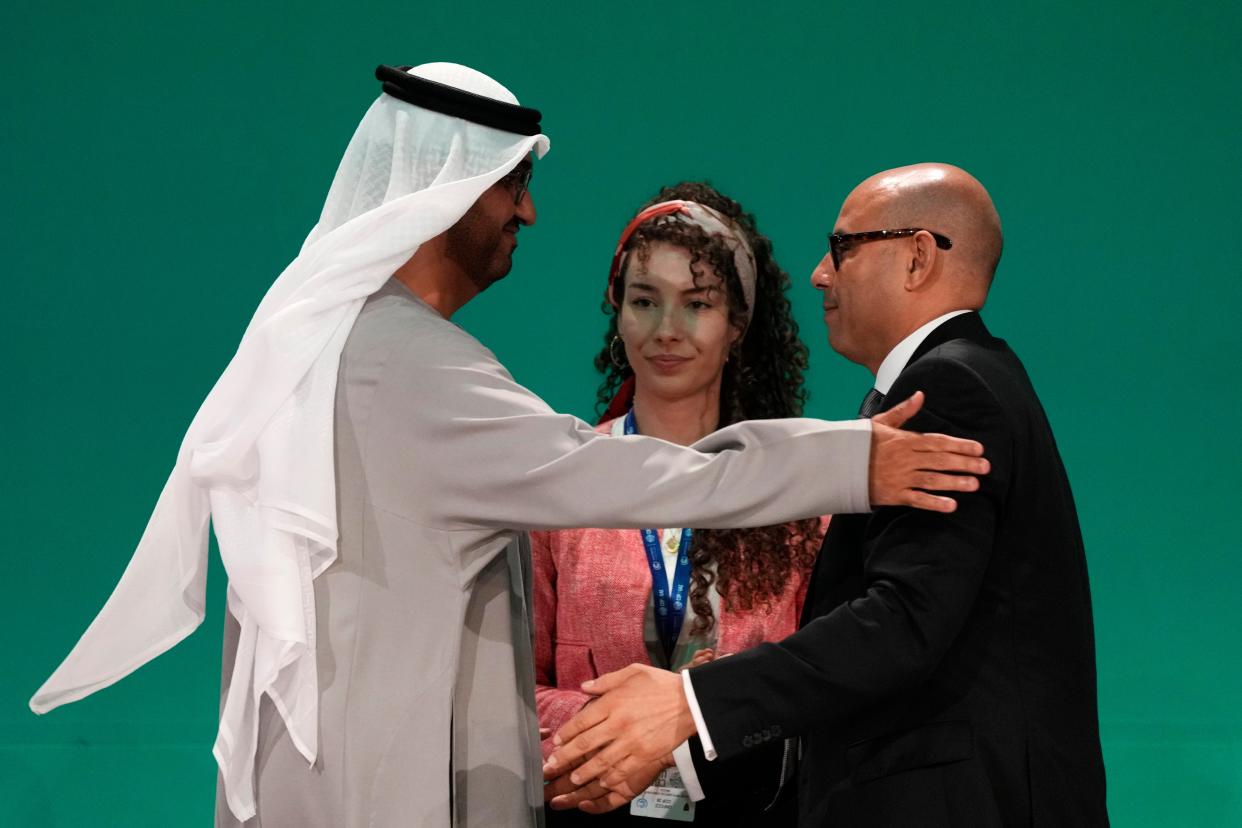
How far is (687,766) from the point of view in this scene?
80.6 inches

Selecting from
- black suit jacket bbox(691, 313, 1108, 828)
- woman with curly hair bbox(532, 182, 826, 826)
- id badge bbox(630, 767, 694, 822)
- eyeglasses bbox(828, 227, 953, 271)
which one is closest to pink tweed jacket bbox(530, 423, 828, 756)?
woman with curly hair bbox(532, 182, 826, 826)

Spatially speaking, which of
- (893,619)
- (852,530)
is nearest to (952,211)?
(852,530)

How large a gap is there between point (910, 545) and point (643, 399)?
991 mm

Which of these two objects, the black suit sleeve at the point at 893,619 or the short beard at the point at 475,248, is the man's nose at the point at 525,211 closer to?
the short beard at the point at 475,248

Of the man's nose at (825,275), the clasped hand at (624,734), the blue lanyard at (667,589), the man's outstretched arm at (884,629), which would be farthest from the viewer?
the blue lanyard at (667,589)

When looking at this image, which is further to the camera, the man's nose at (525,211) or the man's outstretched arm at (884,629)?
the man's nose at (525,211)

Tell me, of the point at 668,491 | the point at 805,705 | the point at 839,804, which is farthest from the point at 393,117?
the point at 839,804

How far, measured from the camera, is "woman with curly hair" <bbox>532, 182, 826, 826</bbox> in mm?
2514

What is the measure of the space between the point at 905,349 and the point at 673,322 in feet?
2.31

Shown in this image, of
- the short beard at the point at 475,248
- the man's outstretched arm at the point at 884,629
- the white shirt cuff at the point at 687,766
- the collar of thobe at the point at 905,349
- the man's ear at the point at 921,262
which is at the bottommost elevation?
the white shirt cuff at the point at 687,766

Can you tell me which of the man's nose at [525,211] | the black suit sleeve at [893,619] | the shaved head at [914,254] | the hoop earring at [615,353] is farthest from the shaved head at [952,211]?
the hoop earring at [615,353]

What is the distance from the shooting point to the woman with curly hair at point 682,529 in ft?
8.25

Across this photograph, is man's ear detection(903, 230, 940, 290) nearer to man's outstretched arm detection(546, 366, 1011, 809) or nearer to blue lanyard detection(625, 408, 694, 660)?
man's outstretched arm detection(546, 366, 1011, 809)

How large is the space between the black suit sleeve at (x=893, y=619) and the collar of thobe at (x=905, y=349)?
12 centimetres
